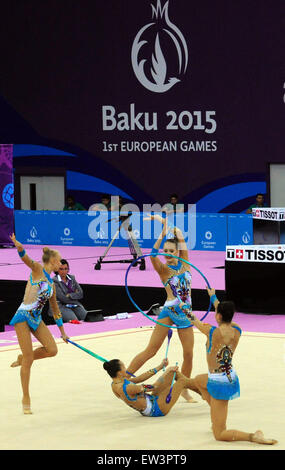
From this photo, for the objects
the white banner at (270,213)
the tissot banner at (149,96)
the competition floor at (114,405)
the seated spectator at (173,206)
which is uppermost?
the tissot banner at (149,96)

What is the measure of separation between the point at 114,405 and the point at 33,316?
1.41 m

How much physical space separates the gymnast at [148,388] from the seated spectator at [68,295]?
7.08 m

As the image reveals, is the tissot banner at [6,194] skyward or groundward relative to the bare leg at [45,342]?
skyward

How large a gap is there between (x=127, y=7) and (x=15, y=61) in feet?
17.9

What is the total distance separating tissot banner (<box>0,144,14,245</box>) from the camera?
108ft

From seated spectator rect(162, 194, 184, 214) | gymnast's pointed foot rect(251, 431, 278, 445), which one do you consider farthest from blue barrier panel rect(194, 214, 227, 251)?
gymnast's pointed foot rect(251, 431, 278, 445)

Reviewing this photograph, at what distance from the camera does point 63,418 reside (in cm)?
1093

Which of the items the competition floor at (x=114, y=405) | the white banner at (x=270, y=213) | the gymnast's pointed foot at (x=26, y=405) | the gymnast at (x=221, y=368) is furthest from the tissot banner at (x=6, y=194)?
the gymnast at (x=221, y=368)

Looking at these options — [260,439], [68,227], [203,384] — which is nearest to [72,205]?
[68,227]

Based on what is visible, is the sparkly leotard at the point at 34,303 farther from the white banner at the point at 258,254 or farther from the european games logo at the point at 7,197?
the european games logo at the point at 7,197

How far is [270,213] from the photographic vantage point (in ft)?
96.5

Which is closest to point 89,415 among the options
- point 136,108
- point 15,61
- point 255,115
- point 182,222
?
point 182,222

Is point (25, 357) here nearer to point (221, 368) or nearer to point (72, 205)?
point (221, 368)

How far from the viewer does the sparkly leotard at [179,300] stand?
1177cm
